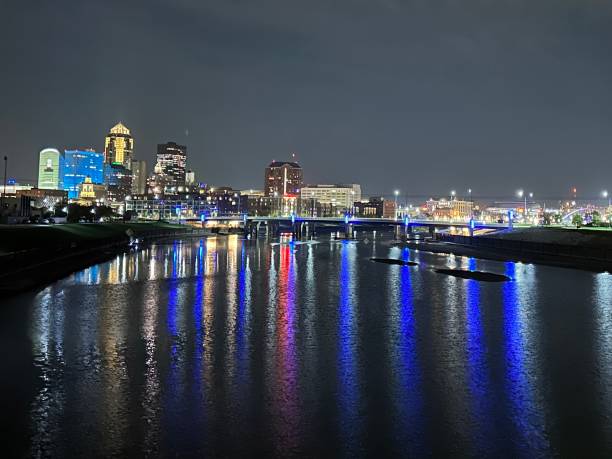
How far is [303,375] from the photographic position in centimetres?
1473

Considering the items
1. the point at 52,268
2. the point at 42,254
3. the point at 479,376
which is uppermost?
the point at 42,254

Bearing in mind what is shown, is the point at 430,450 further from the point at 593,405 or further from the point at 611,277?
the point at 611,277

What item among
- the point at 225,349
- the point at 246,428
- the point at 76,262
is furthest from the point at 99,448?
the point at 76,262

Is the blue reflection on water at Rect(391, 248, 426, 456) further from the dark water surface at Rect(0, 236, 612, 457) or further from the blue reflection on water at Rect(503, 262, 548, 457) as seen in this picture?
the blue reflection on water at Rect(503, 262, 548, 457)

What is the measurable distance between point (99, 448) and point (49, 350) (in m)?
8.58

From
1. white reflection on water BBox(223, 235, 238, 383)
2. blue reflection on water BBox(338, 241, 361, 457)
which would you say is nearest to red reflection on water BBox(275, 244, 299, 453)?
blue reflection on water BBox(338, 241, 361, 457)

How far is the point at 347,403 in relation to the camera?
40.6 ft

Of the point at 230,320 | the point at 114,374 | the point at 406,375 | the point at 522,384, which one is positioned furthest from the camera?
the point at 230,320

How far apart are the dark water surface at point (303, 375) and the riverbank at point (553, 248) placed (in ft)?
110

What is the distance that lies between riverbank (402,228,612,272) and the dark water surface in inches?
1315

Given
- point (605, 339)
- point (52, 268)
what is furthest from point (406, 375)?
point (52, 268)

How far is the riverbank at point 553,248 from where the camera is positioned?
198 feet

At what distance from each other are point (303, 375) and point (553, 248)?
64.4 metres

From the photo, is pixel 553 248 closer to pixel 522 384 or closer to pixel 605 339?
pixel 605 339
